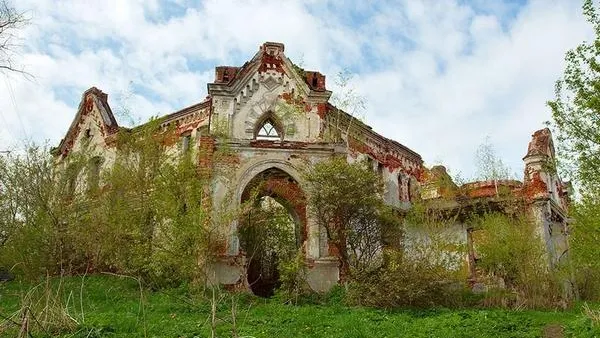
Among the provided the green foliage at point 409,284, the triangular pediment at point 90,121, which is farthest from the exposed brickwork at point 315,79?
the triangular pediment at point 90,121

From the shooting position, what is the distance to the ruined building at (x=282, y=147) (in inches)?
704

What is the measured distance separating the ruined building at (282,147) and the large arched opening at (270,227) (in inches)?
1.9

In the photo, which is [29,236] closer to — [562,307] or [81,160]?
[81,160]

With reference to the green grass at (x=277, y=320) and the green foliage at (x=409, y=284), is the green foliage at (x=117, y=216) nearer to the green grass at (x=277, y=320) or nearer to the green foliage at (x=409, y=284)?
the green grass at (x=277, y=320)

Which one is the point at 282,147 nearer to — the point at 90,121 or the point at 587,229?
the point at 587,229

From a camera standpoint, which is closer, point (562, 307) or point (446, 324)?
point (446, 324)

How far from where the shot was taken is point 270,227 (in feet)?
62.1

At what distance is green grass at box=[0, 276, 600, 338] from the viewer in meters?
11.7

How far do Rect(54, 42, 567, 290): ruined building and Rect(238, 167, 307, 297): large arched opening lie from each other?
49mm

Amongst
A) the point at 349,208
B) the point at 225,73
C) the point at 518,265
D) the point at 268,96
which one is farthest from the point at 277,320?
the point at 225,73

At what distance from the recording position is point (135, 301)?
1572cm

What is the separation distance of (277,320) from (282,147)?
22.2 feet

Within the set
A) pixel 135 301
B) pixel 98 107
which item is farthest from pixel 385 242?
pixel 98 107

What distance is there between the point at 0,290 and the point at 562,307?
1790 centimetres
